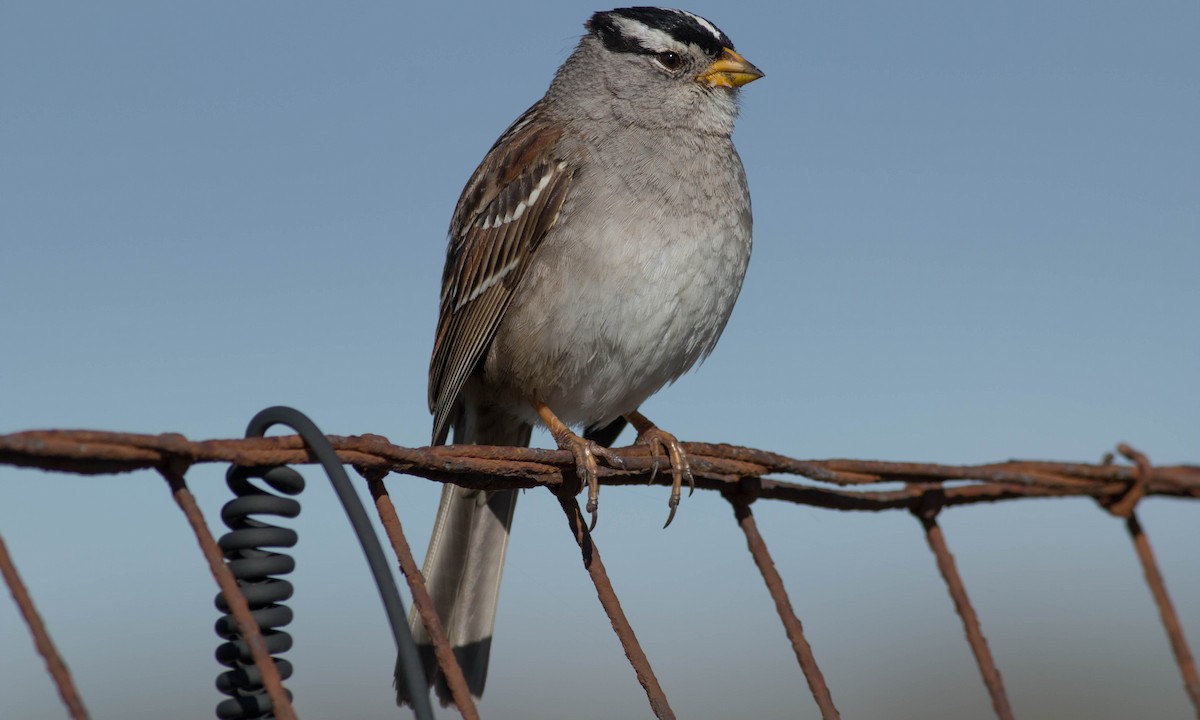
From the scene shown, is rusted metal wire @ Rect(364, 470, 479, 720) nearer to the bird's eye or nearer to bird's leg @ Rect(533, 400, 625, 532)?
bird's leg @ Rect(533, 400, 625, 532)

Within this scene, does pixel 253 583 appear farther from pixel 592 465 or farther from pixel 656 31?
pixel 656 31

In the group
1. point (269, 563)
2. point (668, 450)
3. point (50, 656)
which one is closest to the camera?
point (50, 656)

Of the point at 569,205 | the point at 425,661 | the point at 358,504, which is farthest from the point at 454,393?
the point at 358,504

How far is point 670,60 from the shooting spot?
4945 mm

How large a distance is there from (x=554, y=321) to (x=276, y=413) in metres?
2.31

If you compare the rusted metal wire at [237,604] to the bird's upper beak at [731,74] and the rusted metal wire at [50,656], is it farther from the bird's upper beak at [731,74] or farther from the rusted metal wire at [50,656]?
the bird's upper beak at [731,74]

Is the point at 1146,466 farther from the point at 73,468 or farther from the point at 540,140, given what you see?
the point at 540,140

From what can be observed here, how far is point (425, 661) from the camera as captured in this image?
3.15m

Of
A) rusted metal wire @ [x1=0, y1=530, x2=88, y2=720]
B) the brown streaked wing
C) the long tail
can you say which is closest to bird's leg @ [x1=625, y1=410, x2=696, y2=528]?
the long tail

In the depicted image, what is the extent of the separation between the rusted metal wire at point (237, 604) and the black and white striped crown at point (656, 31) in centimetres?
375

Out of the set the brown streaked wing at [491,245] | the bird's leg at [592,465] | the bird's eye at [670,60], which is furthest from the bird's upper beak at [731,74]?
the bird's leg at [592,465]

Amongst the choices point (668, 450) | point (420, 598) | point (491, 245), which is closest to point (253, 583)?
point (420, 598)

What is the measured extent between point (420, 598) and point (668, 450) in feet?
7.00

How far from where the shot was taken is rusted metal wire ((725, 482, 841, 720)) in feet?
7.69
